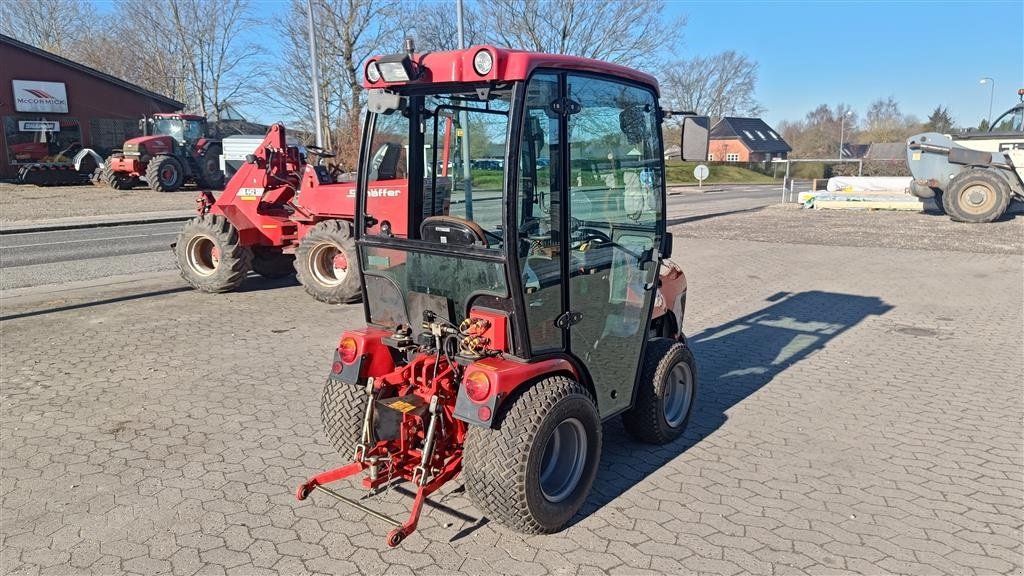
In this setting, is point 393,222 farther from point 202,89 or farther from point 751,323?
point 202,89

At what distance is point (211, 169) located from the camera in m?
27.1

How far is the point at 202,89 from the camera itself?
4356 cm

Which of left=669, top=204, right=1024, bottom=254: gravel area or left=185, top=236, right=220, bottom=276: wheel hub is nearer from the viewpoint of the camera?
left=185, top=236, right=220, bottom=276: wheel hub

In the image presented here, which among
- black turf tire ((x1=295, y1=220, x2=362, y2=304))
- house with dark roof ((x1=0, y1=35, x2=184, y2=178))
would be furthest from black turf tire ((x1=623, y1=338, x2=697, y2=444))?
house with dark roof ((x1=0, y1=35, x2=184, y2=178))

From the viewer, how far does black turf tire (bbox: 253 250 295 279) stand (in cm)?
1045

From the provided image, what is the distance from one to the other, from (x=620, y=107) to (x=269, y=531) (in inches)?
119

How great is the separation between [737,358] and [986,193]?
14.3m

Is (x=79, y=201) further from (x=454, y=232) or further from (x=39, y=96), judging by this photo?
(x=454, y=232)

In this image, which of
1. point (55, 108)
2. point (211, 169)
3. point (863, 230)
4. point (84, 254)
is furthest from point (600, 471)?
point (55, 108)

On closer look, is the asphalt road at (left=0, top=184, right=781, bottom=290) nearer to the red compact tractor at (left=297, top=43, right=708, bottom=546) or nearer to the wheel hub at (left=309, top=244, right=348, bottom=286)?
the wheel hub at (left=309, top=244, right=348, bottom=286)

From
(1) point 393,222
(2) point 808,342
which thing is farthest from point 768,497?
(2) point 808,342

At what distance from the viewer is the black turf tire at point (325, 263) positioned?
894 centimetres

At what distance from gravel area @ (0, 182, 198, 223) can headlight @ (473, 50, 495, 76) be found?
18.4 metres

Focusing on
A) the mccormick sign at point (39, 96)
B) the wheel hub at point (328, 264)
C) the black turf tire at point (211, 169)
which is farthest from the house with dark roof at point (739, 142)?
the wheel hub at point (328, 264)
